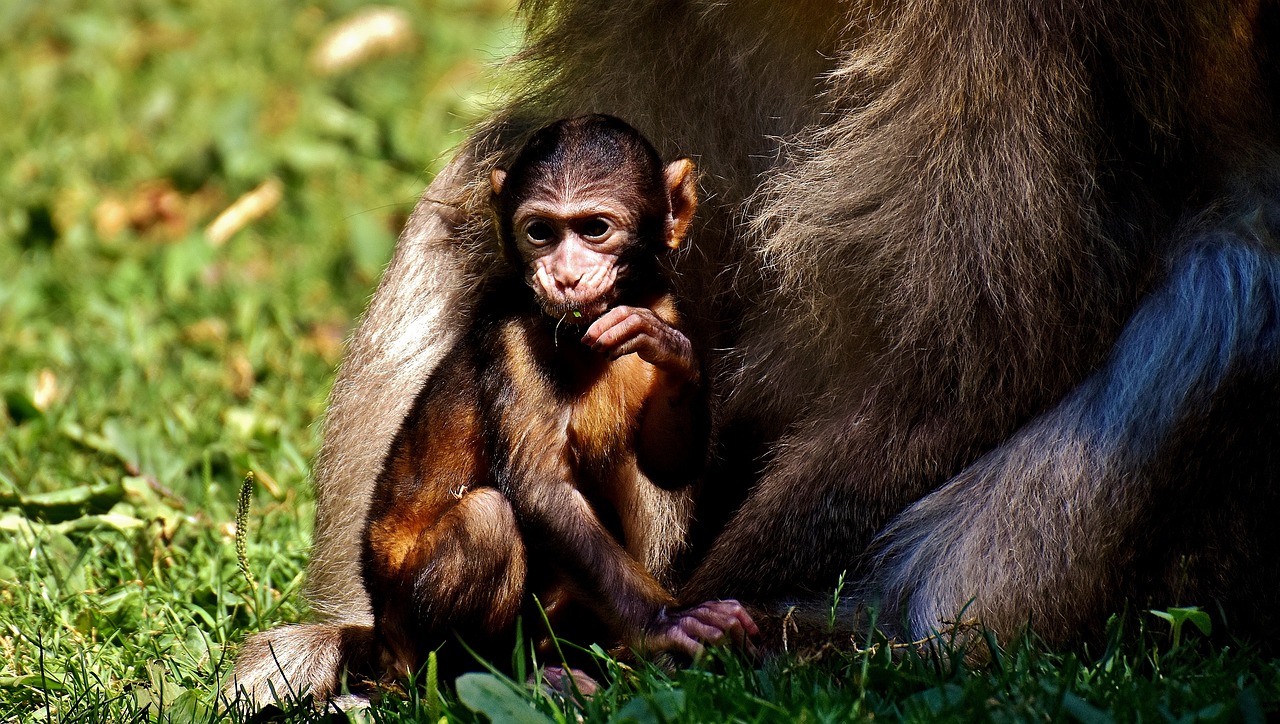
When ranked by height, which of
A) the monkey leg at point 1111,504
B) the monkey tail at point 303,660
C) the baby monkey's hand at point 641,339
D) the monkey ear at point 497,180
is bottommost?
the monkey tail at point 303,660

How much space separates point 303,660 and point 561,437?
2.88 feet

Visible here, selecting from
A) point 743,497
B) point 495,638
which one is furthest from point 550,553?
point 743,497

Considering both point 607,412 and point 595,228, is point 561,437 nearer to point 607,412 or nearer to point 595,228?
point 607,412

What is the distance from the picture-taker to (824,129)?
11.8 feet

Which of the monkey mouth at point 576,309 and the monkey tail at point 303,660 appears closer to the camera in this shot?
the monkey mouth at point 576,309

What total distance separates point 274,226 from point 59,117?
1.79 meters

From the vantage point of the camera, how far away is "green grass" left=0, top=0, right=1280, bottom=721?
9.87 ft

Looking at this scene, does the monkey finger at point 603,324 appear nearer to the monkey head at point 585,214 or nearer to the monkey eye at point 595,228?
the monkey head at point 585,214

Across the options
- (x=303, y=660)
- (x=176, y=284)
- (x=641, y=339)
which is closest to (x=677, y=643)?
(x=641, y=339)

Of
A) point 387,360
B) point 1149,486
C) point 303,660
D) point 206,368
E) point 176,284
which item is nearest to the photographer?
point 1149,486

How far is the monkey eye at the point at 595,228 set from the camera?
3406 millimetres

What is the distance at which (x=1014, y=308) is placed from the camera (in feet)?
11.0

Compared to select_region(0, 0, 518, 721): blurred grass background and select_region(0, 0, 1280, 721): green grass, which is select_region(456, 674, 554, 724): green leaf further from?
select_region(0, 0, 518, 721): blurred grass background

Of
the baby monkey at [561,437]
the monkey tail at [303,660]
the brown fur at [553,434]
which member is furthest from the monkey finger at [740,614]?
the monkey tail at [303,660]
